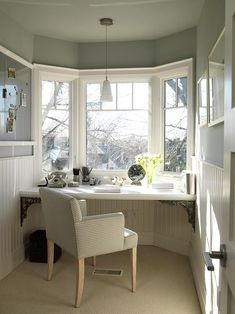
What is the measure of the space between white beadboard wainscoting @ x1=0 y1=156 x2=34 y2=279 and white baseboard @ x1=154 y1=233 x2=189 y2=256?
5.20ft

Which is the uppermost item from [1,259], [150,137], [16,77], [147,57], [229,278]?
[147,57]

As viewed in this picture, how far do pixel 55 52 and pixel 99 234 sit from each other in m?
2.37

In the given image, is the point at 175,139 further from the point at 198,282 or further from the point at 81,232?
the point at 81,232

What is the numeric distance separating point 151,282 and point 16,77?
7.89 feet

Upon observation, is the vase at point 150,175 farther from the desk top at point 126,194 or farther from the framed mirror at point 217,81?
the framed mirror at point 217,81

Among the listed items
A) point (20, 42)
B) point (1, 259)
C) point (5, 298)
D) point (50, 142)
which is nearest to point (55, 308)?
point (5, 298)

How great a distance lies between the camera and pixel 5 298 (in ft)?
9.07

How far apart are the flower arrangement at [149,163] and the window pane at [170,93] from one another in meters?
0.62

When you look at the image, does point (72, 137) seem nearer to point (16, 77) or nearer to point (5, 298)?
point (16, 77)

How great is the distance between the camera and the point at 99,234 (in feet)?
8.88

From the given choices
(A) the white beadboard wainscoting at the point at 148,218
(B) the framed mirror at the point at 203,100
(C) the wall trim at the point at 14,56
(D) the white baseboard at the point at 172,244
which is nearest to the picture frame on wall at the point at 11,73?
(C) the wall trim at the point at 14,56

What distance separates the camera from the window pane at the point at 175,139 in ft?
12.6

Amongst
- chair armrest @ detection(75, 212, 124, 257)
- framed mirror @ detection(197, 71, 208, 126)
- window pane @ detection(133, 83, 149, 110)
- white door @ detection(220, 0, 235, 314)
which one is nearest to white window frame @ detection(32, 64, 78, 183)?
window pane @ detection(133, 83, 149, 110)

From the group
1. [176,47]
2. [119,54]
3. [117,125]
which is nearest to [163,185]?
[117,125]
